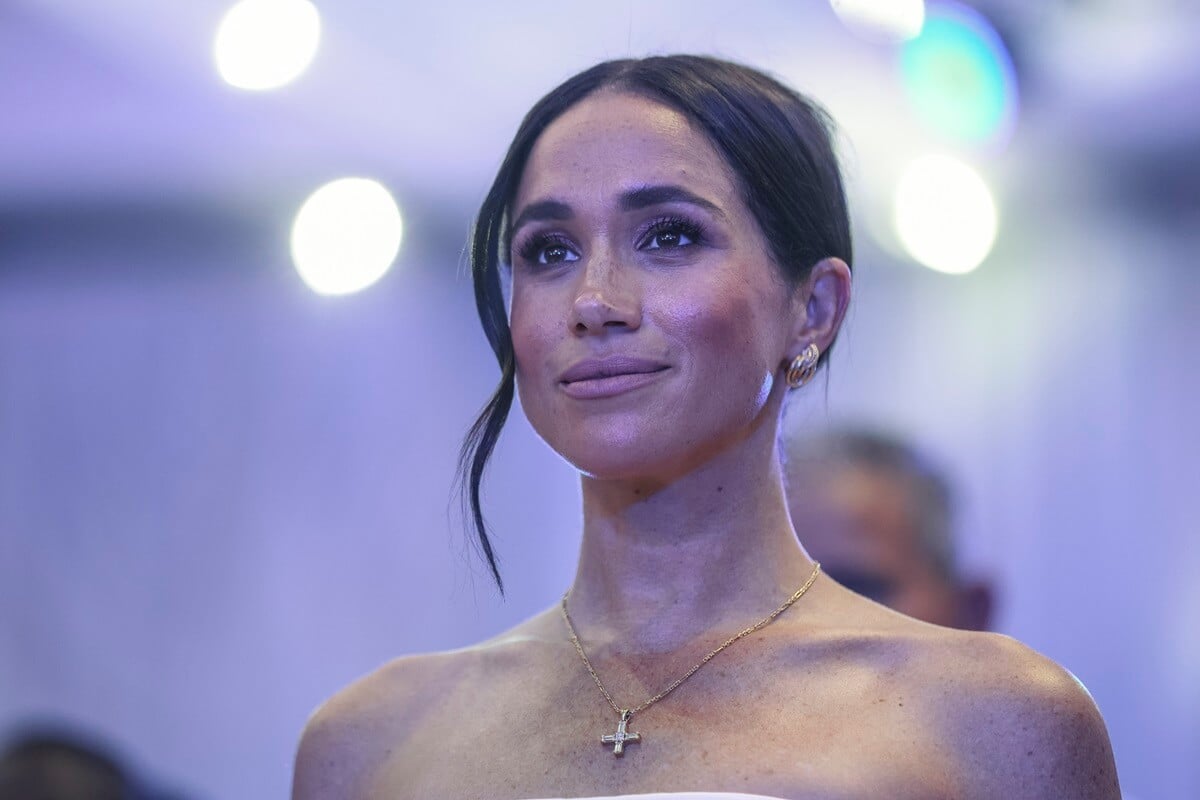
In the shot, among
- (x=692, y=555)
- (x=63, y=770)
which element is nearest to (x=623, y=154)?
(x=692, y=555)

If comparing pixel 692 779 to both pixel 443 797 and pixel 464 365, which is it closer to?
pixel 443 797

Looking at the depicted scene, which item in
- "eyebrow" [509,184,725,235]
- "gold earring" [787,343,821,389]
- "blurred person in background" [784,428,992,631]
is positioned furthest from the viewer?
"blurred person in background" [784,428,992,631]

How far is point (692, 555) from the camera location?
6.66 ft

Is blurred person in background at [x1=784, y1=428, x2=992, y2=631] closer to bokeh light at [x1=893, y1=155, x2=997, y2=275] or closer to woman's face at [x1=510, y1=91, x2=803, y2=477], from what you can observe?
bokeh light at [x1=893, y1=155, x2=997, y2=275]

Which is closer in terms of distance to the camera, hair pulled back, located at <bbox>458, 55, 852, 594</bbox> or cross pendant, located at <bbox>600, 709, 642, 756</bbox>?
cross pendant, located at <bbox>600, 709, 642, 756</bbox>

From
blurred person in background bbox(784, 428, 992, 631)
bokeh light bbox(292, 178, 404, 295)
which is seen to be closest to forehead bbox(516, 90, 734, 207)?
blurred person in background bbox(784, 428, 992, 631)

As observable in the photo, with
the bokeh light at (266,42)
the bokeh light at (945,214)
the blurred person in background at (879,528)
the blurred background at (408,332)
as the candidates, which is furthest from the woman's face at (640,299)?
the bokeh light at (266,42)

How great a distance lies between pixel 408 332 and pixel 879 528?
4.59 feet

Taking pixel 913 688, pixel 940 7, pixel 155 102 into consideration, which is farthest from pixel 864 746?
pixel 155 102

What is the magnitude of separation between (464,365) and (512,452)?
0.26 meters

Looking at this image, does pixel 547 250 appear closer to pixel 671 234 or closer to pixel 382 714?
pixel 671 234

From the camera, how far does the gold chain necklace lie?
6.09ft

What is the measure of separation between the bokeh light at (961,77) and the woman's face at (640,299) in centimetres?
126

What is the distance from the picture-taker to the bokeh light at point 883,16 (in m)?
3.15
